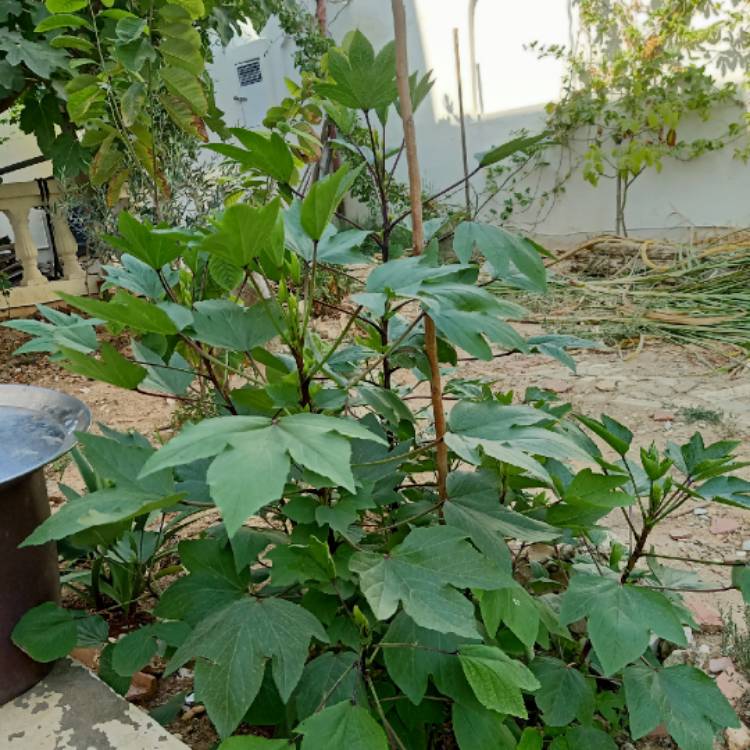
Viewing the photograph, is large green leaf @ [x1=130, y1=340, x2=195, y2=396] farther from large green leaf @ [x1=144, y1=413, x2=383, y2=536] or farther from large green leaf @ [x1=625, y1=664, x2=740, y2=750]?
large green leaf @ [x1=625, y1=664, x2=740, y2=750]

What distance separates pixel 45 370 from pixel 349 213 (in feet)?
18.2

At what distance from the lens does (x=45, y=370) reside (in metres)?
4.55

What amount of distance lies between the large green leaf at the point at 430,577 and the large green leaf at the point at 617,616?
138mm

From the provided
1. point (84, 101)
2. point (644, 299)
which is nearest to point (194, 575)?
point (84, 101)

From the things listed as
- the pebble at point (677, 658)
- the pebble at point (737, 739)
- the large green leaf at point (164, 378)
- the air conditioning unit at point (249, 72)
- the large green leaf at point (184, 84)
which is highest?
the air conditioning unit at point (249, 72)

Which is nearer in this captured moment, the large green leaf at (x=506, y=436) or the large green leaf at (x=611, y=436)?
the large green leaf at (x=506, y=436)

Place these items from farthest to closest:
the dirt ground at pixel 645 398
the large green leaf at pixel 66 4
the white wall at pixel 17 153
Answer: the white wall at pixel 17 153, the dirt ground at pixel 645 398, the large green leaf at pixel 66 4

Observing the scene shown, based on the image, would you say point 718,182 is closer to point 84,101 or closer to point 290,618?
point 84,101

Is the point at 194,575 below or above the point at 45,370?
above

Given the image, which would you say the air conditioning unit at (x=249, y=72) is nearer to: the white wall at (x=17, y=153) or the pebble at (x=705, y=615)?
the white wall at (x=17, y=153)

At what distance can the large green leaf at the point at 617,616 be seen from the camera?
1013 millimetres

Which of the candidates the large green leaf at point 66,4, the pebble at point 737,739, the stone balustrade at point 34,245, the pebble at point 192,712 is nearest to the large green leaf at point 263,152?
the pebble at point 192,712

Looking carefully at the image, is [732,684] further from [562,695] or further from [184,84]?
[184,84]

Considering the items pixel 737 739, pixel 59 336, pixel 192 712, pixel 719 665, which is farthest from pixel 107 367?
pixel 719 665
